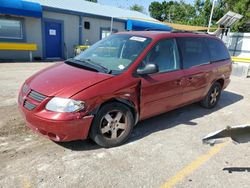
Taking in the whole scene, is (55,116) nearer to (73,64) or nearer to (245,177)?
(73,64)

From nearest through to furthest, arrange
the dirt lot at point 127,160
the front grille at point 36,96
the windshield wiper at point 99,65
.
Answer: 1. the dirt lot at point 127,160
2. the front grille at point 36,96
3. the windshield wiper at point 99,65

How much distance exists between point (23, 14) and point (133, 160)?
1155cm

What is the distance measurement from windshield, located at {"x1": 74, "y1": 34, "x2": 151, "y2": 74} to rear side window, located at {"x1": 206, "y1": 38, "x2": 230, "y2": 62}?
2193 mm

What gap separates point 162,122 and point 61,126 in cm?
245

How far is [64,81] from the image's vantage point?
333 centimetres

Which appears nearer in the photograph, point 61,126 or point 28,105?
point 61,126

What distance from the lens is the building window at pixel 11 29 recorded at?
12220 millimetres

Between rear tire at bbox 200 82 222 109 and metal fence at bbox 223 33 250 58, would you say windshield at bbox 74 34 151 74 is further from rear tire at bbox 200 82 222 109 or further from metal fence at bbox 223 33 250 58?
metal fence at bbox 223 33 250 58

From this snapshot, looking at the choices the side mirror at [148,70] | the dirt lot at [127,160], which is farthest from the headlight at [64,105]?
the side mirror at [148,70]

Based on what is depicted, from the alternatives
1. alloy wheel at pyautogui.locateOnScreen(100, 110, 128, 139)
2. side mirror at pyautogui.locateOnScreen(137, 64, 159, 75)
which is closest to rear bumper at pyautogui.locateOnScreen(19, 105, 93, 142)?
alloy wheel at pyautogui.locateOnScreen(100, 110, 128, 139)

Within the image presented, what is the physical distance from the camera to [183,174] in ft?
10.2

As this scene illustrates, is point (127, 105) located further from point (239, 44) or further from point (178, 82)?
point (239, 44)

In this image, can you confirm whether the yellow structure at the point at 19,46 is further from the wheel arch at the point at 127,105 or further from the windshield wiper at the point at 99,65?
the wheel arch at the point at 127,105

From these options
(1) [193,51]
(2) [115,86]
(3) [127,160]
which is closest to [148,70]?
(2) [115,86]
